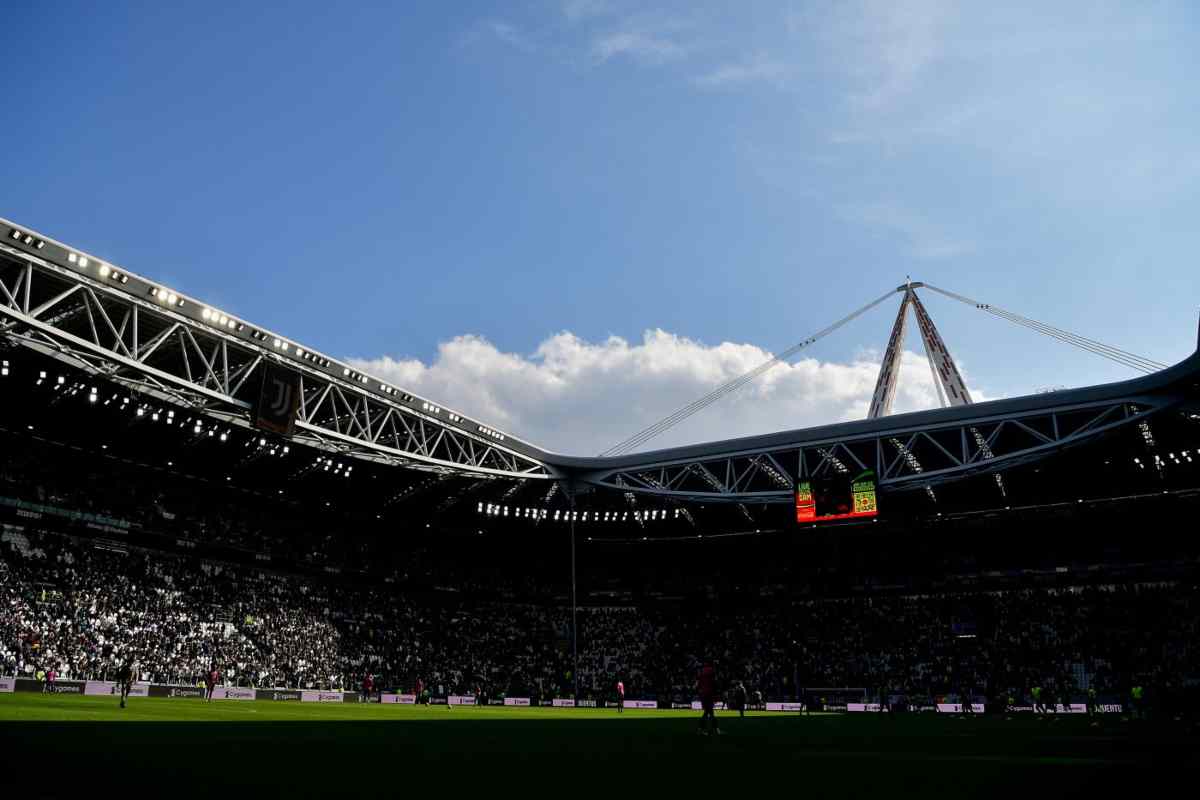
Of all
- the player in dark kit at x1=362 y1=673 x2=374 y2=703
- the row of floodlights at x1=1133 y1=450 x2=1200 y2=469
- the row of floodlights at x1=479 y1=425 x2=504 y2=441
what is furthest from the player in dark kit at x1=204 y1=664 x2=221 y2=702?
the row of floodlights at x1=1133 y1=450 x2=1200 y2=469

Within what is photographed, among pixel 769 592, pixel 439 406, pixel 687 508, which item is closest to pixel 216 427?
pixel 439 406

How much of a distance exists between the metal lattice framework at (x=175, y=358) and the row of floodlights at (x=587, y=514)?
1103cm

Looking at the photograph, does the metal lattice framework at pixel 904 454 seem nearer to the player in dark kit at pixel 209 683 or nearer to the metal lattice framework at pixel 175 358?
the metal lattice framework at pixel 175 358

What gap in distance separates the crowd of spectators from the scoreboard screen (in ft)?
50.0

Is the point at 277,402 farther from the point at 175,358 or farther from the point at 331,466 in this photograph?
the point at 331,466

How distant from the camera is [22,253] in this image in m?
30.6

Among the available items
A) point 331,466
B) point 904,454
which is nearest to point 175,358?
point 331,466

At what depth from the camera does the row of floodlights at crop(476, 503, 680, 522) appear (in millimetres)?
65875

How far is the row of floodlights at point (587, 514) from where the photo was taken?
216 feet

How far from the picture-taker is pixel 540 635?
71.6m

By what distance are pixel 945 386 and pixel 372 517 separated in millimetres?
41370

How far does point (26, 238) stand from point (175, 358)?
13489 mm

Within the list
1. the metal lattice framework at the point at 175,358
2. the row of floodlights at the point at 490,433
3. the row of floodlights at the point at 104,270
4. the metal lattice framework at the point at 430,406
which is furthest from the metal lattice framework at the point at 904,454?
the row of floodlights at the point at 104,270

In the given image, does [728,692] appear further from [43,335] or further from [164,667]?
→ [43,335]
